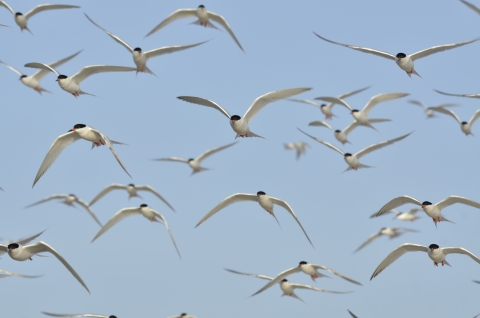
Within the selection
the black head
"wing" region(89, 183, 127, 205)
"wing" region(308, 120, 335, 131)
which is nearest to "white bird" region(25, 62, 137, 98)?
"wing" region(89, 183, 127, 205)

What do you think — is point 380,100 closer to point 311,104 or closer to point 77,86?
point 311,104

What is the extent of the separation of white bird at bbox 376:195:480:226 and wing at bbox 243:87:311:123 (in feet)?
18.5

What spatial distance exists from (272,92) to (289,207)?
4.07 m

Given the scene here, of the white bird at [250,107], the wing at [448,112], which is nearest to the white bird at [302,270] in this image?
the white bird at [250,107]

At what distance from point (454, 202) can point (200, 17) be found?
11703 mm

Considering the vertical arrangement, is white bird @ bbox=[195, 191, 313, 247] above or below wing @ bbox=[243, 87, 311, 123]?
below

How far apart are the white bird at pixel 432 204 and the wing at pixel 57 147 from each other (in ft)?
35.0

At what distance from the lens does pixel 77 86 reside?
24156 mm

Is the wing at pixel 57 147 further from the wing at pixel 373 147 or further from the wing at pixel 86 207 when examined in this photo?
the wing at pixel 86 207

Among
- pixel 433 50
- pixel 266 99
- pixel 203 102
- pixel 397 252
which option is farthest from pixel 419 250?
pixel 203 102

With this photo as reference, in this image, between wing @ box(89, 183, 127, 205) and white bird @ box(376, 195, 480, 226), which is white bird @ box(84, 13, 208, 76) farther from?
white bird @ box(376, 195, 480, 226)

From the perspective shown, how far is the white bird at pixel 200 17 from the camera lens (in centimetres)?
2570

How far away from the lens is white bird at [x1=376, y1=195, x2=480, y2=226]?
22383mm

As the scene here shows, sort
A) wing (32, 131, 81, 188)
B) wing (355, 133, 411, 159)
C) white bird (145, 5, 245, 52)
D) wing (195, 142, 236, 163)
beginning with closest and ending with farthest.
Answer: wing (32, 131, 81, 188)
wing (355, 133, 411, 159)
white bird (145, 5, 245, 52)
wing (195, 142, 236, 163)
